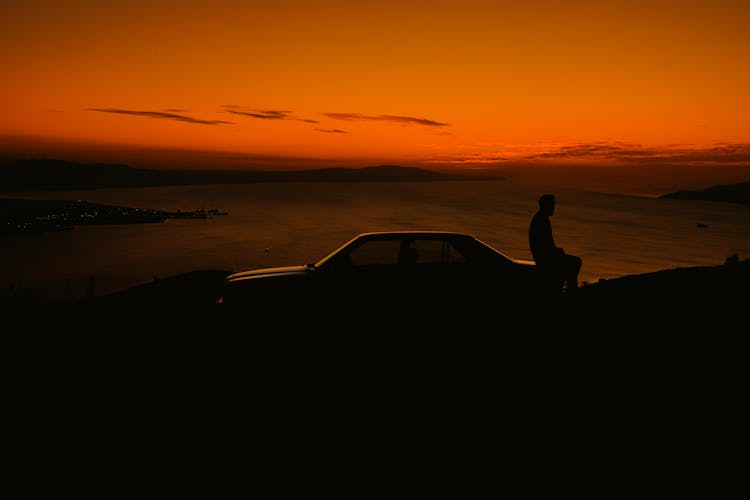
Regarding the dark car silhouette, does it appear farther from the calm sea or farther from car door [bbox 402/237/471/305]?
the calm sea

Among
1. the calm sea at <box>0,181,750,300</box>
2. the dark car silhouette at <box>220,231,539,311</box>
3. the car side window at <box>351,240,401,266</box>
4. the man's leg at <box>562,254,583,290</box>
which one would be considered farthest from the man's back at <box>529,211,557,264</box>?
the calm sea at <box>0,181,750,300</box>

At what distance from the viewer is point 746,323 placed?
9.83 meters

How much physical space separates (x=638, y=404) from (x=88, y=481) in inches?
207

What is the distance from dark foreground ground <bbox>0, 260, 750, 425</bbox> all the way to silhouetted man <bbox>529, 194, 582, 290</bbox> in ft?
1.21

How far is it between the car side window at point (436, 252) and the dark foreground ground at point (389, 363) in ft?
2.36

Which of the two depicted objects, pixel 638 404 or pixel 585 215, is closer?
pixel 638 404

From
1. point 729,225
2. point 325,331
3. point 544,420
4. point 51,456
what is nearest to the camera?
point 51,456

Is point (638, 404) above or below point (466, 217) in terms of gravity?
above

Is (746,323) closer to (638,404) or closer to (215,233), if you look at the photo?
(638,404)

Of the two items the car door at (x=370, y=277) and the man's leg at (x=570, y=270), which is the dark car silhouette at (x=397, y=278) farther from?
the man's leg at (x=570, y=270)

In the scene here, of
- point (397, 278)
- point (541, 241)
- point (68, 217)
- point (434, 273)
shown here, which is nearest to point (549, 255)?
point (541, 241)

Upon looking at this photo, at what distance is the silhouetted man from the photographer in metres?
8.01

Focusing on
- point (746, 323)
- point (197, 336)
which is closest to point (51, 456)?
point (197, 336)

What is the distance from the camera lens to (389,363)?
23.2 ft
